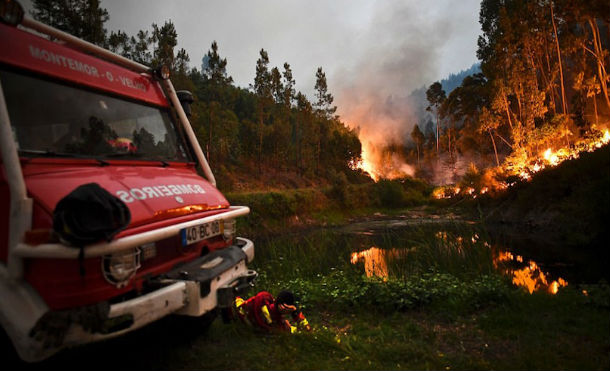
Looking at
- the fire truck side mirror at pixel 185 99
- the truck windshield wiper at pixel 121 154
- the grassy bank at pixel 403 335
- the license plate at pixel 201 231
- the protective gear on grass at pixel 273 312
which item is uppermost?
the fire truck side mirror at pixel 185 99

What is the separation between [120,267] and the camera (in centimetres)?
255

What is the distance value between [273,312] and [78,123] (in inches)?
116

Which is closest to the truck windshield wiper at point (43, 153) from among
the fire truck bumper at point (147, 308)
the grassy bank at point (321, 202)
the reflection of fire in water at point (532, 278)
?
the fire truck bumper at point (147, 308)

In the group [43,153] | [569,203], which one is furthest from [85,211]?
[569,203]

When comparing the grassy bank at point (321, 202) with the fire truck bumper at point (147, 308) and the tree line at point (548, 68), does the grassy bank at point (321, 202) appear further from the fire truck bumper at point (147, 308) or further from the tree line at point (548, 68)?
the fire truck bumper at point (147, 308)

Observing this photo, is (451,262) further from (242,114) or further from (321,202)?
→ (242,114)

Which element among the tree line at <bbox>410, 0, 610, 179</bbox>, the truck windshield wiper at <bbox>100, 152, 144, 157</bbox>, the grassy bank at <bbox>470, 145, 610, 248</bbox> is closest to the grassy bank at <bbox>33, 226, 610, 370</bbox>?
the truck windshield wiper at <bbox>100, 152, 144, 157</bbox>

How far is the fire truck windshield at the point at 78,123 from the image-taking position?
2994 mm

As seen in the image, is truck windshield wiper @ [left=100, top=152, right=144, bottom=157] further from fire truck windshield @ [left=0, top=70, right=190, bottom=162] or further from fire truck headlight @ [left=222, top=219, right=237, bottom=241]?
fire truck headlight @ [left=222, top=219, right=237, bottom=241]

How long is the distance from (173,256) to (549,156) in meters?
25.7

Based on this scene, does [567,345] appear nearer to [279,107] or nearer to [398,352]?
[398,352]

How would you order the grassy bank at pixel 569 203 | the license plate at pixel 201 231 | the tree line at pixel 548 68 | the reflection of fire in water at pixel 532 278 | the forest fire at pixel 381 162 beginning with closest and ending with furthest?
the license plate at pixel 201 231 < the reflection of fire in water at pixel 532 278 < the grassy bank at pixel 569 203 < the tree line at pixel 548 68 < the forest fire at pixel 381 162

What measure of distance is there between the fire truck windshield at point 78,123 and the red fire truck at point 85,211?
0.04 feet

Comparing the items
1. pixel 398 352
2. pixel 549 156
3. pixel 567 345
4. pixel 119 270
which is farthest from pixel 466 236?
pixel 549 156
